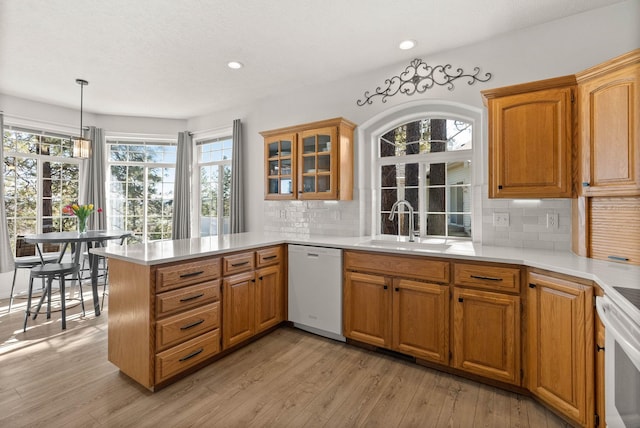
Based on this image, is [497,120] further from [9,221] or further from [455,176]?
[9,221]

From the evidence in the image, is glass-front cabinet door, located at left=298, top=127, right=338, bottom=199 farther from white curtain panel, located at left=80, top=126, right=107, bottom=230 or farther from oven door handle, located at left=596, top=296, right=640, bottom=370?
white curtain panel, located at left=80, top=126, right=107, bottom=230

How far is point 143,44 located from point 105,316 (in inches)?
118

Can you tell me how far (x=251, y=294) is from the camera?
278cm

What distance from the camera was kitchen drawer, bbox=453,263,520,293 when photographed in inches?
80.4

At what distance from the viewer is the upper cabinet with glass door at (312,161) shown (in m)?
3.22

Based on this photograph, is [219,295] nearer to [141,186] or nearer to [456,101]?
[456,101]

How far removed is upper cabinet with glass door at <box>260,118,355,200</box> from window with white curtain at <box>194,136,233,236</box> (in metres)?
1.57

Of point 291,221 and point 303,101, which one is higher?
point 303,101

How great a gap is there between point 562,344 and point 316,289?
1.86 m

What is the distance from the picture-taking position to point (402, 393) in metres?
2.10

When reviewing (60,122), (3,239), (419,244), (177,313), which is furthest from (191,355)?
(60,122)

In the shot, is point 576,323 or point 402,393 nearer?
point 576,323

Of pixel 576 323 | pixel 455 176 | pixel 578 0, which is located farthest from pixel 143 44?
pixel 576 323

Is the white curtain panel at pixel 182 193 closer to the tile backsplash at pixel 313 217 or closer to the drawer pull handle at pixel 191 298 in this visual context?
the tile backsplash at pixel 313 217
